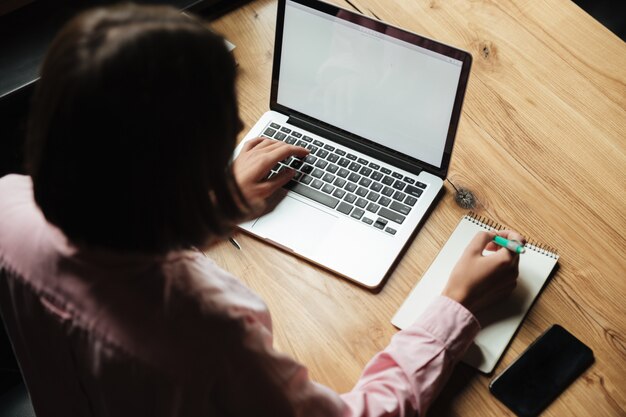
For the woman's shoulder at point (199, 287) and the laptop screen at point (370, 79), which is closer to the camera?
the woman's shoulder at point (199, 287)

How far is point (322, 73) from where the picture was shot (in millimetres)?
1110

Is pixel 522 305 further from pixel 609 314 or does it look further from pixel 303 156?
pixel 303 156

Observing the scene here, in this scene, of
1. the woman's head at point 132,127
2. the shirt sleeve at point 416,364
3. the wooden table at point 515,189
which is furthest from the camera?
the wooden table at point 515,189

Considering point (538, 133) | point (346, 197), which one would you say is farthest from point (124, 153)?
point (538, 133)

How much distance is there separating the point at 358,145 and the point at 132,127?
0.61m

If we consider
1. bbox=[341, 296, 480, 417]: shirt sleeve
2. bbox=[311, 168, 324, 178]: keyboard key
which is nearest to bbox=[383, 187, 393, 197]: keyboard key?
bbox=[311, 168, 324, 178]: keyboard key

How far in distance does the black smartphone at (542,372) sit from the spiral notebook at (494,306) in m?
0.03

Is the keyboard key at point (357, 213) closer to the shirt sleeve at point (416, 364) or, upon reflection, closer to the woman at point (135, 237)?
the shirt sleeve at point (416, 364)

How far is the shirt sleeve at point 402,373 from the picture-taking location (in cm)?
77

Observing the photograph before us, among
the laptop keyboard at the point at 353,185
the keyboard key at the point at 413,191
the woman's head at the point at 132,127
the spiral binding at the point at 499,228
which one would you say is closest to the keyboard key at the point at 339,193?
the laptop keyboard at the point at 353,185

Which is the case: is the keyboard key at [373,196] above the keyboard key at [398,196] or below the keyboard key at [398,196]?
below

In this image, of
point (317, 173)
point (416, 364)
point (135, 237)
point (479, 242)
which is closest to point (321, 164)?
point (317, 173)

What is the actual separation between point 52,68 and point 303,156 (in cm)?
59

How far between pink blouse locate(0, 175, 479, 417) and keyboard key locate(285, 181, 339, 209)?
0.32m
